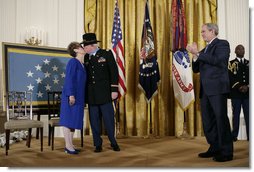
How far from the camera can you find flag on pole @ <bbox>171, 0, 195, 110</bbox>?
4.44 metres

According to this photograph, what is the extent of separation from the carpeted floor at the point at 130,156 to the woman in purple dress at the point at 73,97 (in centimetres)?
32

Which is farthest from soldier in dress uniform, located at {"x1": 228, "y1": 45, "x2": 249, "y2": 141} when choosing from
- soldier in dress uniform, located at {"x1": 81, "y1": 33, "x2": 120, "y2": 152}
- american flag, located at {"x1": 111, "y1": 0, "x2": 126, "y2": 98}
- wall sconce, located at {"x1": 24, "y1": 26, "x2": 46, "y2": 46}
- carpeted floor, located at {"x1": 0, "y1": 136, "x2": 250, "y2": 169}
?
wall sconce, located at {"x1": 24, "y1": 26, "x2": 46, "y2": 46}

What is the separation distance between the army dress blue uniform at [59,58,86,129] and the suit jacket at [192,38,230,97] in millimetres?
1360

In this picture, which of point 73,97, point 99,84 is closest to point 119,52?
point 99,84

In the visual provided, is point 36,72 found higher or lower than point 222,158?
higher

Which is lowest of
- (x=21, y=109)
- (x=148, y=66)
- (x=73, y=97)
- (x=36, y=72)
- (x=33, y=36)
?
(x=21, y=109)

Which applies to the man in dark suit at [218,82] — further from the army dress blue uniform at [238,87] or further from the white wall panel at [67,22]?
the white wall panel at [67,22]

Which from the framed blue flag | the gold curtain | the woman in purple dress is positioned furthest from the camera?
the gold curtain

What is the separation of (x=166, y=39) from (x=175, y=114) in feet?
3.98

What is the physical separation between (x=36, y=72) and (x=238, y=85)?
273 cm

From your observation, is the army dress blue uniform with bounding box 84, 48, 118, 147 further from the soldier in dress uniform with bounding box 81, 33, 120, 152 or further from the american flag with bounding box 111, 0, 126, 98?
the american flag with bounding box 111, 0, 126, 98

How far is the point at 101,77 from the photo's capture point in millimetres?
3506

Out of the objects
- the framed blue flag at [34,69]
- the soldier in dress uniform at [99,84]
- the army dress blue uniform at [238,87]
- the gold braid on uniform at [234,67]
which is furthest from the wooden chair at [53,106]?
the gold braid on uniform at [234,67]

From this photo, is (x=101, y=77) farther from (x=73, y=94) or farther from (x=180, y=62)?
(x=180, y=62)
